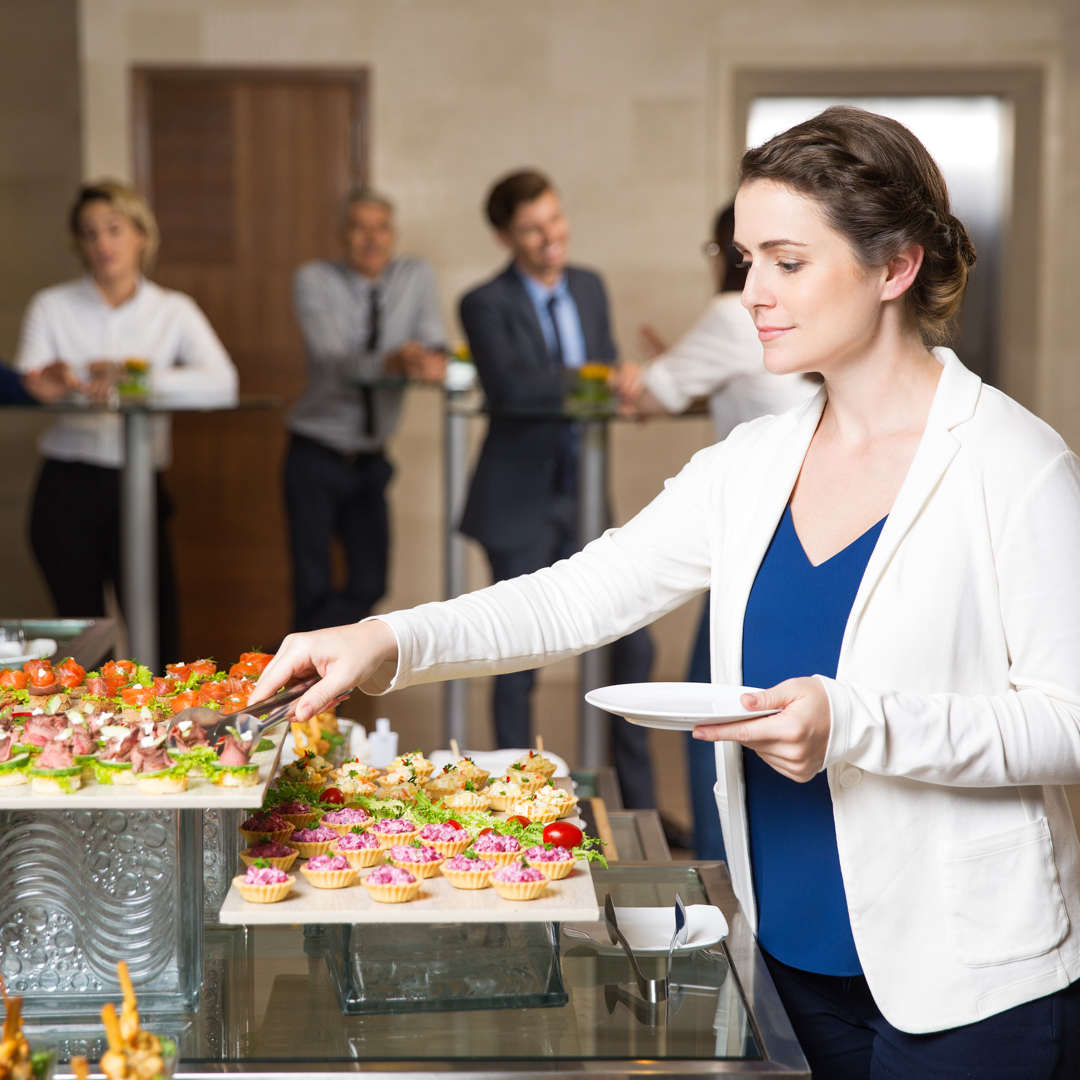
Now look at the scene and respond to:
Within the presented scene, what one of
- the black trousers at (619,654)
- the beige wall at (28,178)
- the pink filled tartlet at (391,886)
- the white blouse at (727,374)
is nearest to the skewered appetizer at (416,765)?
the pink filled tartlet at (391,886)

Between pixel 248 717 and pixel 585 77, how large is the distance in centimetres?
503

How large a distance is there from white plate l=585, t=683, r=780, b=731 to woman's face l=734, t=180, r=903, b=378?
33cm

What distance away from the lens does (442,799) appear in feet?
4.69

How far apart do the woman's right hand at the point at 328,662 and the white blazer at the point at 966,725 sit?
47cm

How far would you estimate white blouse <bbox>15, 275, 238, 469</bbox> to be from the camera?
4.09 metres

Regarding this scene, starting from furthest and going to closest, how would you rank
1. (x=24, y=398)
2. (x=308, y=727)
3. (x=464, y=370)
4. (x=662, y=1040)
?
(x=464, y=370) → (x=24, y=398) → (x=308, y=727) → (x=662, y=1040)

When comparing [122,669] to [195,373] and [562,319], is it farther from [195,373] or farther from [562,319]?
[562,319]

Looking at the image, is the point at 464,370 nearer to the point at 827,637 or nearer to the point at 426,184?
the point at 426,184

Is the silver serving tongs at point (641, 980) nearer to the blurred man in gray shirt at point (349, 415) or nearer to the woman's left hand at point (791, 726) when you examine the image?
the woman's left hand at point (791, 726)

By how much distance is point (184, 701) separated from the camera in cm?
Answer: 138

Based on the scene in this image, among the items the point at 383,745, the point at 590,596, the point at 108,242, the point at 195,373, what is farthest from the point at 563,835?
the point at 108,242

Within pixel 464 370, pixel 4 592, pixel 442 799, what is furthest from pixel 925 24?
pixel 442 799

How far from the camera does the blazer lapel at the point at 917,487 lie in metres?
1.26

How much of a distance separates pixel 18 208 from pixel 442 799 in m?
5.25
